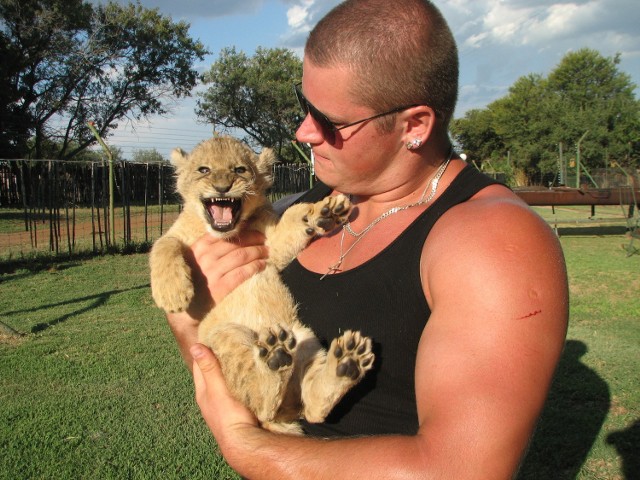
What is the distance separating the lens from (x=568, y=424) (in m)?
5.49

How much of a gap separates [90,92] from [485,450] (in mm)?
36790

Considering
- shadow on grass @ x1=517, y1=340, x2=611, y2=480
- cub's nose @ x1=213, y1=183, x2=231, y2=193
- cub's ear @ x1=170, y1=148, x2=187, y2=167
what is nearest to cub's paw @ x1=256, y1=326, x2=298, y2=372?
cub's nose @ x1=213, y1=183, x2=231, y2=193

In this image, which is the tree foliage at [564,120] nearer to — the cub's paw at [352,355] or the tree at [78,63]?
the tree at [78,63]

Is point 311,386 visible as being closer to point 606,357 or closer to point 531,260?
point 531,260

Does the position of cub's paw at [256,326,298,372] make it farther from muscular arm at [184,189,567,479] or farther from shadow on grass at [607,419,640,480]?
shadow on grass at [607,419,640,480]

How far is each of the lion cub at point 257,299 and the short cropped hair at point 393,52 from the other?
93 centimetres

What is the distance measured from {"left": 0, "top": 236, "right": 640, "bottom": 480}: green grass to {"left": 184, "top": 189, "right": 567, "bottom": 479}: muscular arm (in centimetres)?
357

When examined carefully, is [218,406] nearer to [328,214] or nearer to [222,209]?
[328,214]

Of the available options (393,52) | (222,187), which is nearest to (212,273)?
(222,187)

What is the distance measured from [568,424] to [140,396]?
14.4 feet

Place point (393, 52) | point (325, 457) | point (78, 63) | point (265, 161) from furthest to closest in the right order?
point (78, 63) < point (265, 161) < point (393, 52) < point (325, 457)

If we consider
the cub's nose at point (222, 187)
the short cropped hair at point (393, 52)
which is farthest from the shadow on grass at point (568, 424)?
the short cropped hair at point (393, 52)

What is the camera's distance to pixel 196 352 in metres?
2.64

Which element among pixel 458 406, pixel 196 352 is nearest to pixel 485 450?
pixel 458 406
